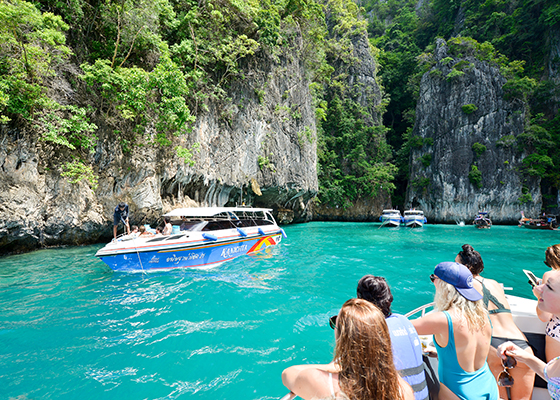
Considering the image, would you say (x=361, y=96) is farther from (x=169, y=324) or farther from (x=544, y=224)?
(x=169, y=324)

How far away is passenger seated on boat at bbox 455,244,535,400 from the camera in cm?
228

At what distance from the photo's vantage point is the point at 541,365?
1.81 meters

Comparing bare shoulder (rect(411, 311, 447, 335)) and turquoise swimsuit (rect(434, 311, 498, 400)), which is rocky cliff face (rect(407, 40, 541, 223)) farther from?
bare shoulder (rect(411, 311, 447, 335))

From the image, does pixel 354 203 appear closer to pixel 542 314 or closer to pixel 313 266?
pixel 313 266

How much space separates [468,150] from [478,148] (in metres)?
1.07

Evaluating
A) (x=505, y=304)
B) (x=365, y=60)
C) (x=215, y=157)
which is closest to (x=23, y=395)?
(x=505, y=304)

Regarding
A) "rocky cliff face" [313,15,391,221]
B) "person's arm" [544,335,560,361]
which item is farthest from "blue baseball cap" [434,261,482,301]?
"rocky cliff face" [313,15,391,221]

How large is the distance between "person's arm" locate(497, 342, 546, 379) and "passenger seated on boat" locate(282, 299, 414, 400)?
1.26 metres

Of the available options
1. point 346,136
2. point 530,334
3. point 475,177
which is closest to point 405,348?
point 530,334

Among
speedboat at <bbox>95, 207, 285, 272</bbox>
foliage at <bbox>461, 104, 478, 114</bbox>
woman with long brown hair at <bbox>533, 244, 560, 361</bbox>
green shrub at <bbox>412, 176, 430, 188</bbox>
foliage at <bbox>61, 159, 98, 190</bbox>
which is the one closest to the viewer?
woman with long brown hair at <bbox>533, 244, 560, 361</bbox>

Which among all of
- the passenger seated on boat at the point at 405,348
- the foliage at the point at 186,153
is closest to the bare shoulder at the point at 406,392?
the passenger seated on boat at the point at 405,348

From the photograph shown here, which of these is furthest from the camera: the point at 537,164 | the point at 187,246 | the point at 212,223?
the point at 537,164

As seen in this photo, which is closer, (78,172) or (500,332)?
(500,332)

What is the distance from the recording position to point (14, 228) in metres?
9.56
